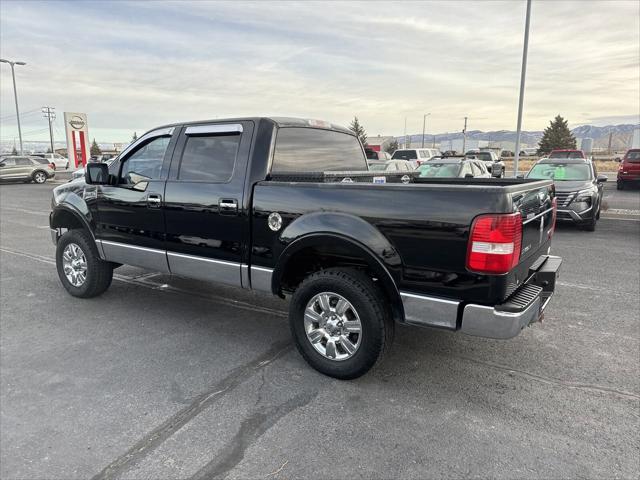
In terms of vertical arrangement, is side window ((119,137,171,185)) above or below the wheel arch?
above

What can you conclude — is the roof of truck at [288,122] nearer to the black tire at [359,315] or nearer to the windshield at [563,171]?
the black tire at [359,315]

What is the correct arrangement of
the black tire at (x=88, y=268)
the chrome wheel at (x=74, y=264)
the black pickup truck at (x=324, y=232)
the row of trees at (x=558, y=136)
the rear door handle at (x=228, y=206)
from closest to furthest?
the black pickup truck at (x=324, y=232)
the rear door handle at (x=228, y=206)
the black tire at (x=88, y=268)
the chrome wheel at (x=74, y=264)
the row of trees at (x=558, y=136)

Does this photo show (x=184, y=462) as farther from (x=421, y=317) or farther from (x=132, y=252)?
(x=132, y=252)

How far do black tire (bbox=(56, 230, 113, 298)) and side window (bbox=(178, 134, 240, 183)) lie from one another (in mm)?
1719

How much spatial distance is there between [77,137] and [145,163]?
32.5 m

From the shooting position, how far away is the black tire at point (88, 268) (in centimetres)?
527

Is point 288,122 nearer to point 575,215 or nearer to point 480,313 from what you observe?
point 480,313

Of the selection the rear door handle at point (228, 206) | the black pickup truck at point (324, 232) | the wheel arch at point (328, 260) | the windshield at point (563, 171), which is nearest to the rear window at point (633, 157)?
the windshield at point (563, 171)

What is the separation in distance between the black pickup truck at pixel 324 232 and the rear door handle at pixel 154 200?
29 millimetres

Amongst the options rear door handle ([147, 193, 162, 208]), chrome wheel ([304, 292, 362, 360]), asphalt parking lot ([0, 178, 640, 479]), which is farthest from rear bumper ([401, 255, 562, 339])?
rear door handle ([147, 193, 162, 208])

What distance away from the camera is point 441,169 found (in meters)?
13.0

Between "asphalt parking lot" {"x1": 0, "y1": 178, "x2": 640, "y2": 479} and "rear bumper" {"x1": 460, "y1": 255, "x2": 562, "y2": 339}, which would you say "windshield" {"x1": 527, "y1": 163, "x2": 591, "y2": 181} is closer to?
"asphalt parking lot" {"x1": 0, "y1": 178, "x2": 640, "y2": 479}

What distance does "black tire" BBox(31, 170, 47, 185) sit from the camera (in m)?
28.0

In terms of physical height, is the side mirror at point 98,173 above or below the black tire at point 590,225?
above
